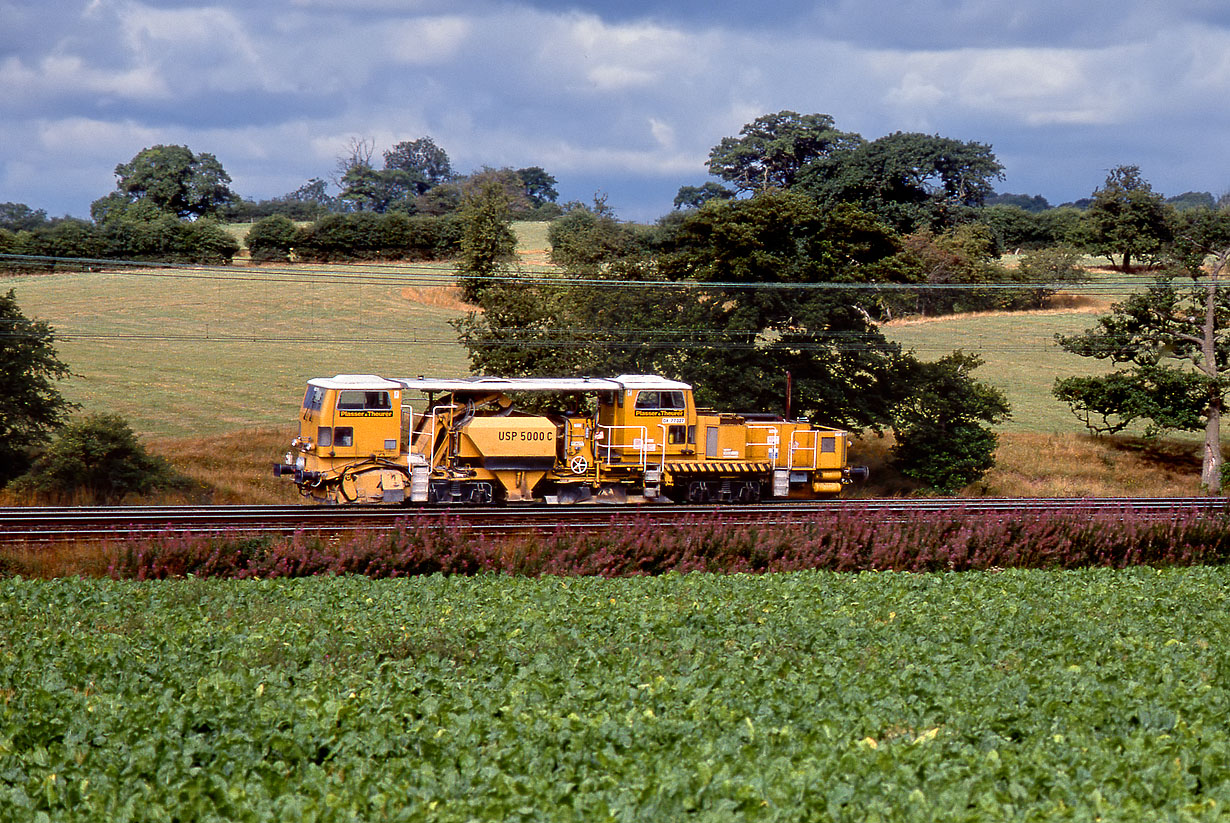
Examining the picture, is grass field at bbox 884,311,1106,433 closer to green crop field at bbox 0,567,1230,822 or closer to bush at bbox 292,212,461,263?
bush at bbox 292,212,461,263

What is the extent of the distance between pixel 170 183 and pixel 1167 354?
290 feet

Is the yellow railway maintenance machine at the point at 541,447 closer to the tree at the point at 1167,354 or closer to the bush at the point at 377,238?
the tree at the point at 1167,354

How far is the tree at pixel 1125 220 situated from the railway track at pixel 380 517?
67728 millimetres

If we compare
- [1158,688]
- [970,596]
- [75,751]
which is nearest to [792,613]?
[970,596]

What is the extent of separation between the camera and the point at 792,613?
14844mm

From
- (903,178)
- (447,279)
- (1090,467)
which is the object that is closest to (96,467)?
(1090,467)

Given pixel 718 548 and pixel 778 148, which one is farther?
pixel 778 148

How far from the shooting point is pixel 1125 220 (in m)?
91.1

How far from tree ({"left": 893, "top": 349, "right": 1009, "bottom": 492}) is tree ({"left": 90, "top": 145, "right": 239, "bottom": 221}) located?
3135 inches

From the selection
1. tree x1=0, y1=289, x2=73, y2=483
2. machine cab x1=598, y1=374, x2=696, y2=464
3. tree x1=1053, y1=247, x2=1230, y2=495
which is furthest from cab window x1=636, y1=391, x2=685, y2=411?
tree x1=1053, y1=247, x2=1230, y2=495

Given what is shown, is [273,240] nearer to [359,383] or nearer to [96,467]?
[96,467]

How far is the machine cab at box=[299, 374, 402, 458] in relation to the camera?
27.2 meters

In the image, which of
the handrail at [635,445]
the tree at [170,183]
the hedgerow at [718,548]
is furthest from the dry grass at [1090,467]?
the tree at [170,183]

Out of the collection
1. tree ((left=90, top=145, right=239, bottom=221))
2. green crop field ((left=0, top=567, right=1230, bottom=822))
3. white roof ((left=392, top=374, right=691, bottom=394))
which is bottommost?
green crop field ((left=0, top=567, right=1230, bottom=822))
